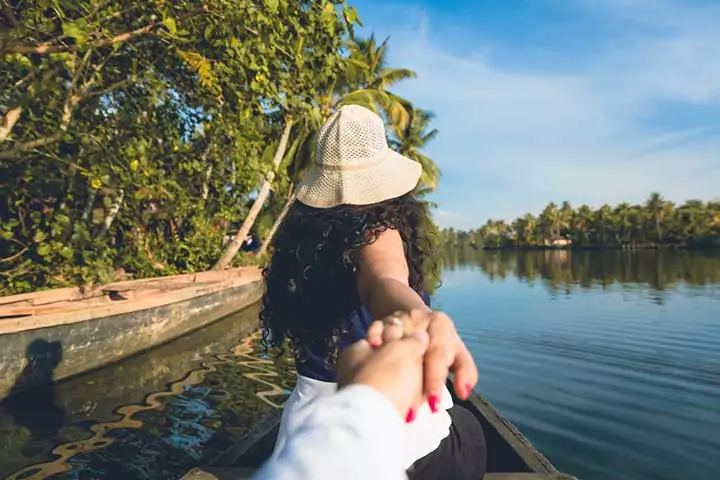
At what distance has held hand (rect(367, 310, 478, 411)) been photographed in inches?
30.5

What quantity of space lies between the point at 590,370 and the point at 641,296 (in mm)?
10612

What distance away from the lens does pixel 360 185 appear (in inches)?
68.7

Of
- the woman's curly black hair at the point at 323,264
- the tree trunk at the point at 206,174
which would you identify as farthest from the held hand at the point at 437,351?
the tree trunk at the point at 206,174

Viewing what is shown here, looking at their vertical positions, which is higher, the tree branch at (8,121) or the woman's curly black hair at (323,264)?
the tree branch at (8,121)

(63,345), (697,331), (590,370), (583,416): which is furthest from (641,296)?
(63,345)

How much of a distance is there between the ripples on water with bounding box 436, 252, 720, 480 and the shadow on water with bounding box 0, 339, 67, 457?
5301 mm

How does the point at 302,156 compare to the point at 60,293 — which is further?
the point at 302,156

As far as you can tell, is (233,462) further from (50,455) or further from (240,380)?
(240,380)

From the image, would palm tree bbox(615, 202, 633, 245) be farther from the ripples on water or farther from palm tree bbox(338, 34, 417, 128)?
the ripples on water

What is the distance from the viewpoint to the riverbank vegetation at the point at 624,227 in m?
75.8

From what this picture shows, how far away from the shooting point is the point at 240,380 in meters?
7.93

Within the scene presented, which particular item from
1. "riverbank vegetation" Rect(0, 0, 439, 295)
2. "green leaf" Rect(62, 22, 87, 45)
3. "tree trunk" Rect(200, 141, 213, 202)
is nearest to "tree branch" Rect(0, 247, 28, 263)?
"riverbank vegetation" Rect(0, 0, 439, 295)

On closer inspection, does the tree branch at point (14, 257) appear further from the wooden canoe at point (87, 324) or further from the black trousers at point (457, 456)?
the black trousers at point (457, 456)

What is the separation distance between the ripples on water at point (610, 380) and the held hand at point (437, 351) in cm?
516
